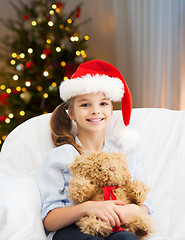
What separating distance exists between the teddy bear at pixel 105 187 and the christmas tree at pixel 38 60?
1608 mm

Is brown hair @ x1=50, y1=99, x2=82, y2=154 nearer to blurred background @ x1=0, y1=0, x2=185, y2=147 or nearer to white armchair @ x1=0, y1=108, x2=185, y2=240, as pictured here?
white armchair @ x1=0, y1=108, x2=185, y2=240

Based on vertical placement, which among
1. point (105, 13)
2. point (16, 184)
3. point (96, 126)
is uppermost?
point (105, 13)

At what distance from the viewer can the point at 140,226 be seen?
0.93m

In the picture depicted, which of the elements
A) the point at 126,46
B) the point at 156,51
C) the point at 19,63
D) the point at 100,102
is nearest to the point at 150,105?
the point at 156,51

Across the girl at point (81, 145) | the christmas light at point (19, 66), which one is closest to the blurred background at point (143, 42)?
the christmas light at point (19, 66)

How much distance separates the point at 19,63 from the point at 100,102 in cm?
154

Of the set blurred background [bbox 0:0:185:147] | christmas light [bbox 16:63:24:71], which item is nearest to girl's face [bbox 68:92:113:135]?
blurred background [bbox 0:0:185:147]

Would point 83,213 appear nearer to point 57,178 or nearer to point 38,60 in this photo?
point 57,178

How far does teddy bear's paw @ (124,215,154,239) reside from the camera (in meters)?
0.93

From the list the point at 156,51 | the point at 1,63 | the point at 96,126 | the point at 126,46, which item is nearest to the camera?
the point at 96,126

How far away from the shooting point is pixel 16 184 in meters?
1.11

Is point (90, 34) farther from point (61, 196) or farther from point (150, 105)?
point (61, 196)

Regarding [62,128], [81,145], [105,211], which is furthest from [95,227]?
[62,128]

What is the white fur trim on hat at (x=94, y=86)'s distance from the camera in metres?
1.16
